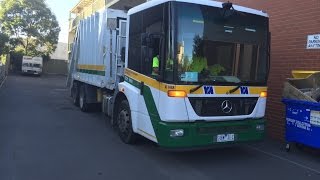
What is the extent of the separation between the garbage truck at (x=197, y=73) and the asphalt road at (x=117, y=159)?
1.50 feet

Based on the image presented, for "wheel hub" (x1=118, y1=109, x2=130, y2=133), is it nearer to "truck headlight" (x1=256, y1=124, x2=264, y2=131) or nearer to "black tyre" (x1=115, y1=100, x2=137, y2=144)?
"black tyre" (x1=115, y1=100, x2=137, y2=144)

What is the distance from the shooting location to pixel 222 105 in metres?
7.56

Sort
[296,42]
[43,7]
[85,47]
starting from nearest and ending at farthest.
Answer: [296,42]
[85,47]
[43,7]

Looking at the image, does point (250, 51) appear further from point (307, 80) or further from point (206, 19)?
point (307, 80)

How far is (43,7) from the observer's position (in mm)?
51469

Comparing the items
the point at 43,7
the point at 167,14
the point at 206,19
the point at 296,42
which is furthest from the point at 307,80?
the point at 43,7

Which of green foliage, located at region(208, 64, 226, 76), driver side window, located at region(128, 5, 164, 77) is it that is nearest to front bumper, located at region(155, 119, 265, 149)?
green foliage, located at region(208, 64, 226, 76)

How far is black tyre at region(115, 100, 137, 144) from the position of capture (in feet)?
29.1

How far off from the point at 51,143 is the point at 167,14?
12.2ft

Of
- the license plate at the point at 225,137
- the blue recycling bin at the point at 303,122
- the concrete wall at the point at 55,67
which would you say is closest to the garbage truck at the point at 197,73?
the license plate at the point at 225,137

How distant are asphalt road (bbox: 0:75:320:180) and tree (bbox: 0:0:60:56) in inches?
1619

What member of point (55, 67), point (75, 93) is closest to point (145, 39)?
point (75, 93)

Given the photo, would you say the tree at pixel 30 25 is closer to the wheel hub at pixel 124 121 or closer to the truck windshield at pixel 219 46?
the wheel hub at pixel 124 121

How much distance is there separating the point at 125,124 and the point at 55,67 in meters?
48.0
